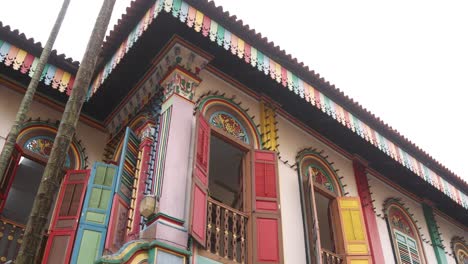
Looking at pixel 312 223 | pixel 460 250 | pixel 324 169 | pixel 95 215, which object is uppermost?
pixel 324 169

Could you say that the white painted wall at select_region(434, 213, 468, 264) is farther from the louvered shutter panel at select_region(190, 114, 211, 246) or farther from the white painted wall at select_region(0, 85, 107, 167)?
the white painted wall at select_region(0, 85, 107, 167)

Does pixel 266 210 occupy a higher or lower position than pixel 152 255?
higher

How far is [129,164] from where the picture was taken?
711cm

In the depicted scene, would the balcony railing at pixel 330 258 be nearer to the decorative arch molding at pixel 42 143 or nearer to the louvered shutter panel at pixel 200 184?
the louvered shutter panel at pixel 200 184

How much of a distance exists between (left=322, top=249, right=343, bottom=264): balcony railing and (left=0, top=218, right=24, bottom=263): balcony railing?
14.4 ft

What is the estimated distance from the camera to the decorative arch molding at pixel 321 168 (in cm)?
887

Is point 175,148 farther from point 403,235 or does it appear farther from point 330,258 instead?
point 403,235

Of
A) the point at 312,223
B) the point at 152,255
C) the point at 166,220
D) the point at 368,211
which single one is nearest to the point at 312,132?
the point at 368,211

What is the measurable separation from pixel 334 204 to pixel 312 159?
89cm

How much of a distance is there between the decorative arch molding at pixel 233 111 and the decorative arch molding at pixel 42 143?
7.16 feet

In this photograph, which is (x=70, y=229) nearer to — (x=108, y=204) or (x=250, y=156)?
(x=108, y=204)

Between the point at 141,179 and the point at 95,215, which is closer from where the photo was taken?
the point at 95,215

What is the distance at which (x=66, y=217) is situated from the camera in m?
6.82

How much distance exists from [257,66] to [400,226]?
4652 mm
